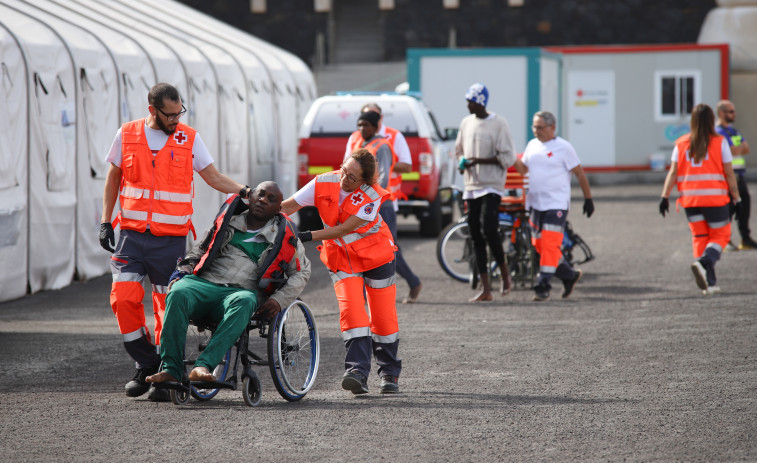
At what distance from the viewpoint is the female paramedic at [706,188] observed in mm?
11180

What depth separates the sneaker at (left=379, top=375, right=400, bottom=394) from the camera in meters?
7.07

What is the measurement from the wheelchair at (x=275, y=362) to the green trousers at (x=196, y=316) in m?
0.10

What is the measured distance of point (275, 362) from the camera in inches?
259

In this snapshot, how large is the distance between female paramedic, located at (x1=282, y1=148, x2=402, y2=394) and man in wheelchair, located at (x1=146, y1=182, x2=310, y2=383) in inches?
9.5

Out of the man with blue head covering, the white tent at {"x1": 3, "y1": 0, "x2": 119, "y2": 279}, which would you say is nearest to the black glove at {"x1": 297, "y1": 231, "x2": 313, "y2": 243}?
the man with blue head covering

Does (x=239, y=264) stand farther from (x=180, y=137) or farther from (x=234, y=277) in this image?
(x=180, y=137)

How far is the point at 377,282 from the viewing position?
23.5 ft

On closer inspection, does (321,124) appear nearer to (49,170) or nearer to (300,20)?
(49,170)

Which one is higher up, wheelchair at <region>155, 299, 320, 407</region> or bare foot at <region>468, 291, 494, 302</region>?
wheelchair at <region>155, 299, 320, 407</region>

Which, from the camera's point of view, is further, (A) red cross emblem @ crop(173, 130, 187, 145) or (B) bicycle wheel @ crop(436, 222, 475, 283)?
(B) bicycle wheel @ crop(436, 222, 475, 283)

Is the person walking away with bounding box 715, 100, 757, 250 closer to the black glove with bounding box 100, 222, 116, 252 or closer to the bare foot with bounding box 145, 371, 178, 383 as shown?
the black glove with bounding box 100, 222, 116, 252

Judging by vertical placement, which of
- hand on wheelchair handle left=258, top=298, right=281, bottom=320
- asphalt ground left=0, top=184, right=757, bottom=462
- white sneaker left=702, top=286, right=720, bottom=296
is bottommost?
white sneaker left=702, top=286, right=720, bottom=296

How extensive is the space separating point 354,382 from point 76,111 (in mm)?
6725

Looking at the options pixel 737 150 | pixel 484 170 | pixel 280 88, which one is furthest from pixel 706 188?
pixel 280 88
